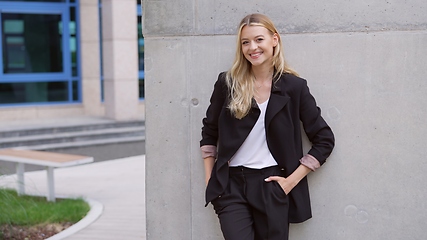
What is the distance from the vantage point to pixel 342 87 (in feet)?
13.8

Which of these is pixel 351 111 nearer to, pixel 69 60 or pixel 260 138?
pixel 260 138

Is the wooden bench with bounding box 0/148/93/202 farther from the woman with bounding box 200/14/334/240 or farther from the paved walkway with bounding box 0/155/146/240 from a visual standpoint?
the woman with bounding box 200/14/334/240

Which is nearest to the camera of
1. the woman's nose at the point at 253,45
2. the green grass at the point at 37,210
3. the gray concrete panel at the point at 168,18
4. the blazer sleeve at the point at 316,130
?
the woman's nose at the point at 253,45

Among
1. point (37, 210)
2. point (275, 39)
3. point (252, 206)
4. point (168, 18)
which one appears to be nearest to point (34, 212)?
point (37, 210)

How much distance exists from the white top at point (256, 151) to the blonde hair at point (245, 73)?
0.37 ft

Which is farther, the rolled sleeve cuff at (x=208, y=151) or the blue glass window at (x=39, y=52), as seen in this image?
the blue glass window at (x=39, y=52)

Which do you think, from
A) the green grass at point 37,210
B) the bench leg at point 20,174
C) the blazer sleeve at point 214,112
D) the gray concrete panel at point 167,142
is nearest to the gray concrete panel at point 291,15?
the gray concrete panel at point 167,142

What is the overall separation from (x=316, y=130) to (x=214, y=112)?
0.62 meters

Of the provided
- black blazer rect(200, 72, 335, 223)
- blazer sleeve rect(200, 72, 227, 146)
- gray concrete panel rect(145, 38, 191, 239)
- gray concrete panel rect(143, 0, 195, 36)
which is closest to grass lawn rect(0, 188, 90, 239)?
gray concrete panel rect(145, 38, 191, 239)

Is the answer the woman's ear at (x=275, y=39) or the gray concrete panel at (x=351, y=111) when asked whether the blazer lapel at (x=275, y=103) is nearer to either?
the woman's ear at (x=275, y=39)

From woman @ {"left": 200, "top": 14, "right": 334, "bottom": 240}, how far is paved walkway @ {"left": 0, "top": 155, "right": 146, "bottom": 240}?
281 cm

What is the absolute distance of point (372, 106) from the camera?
4.18 meters

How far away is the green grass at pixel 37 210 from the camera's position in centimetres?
645

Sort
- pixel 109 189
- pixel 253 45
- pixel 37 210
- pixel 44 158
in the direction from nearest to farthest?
pixel 253 45, pixel 37 210, pixel 44 158, pixel 109 189
